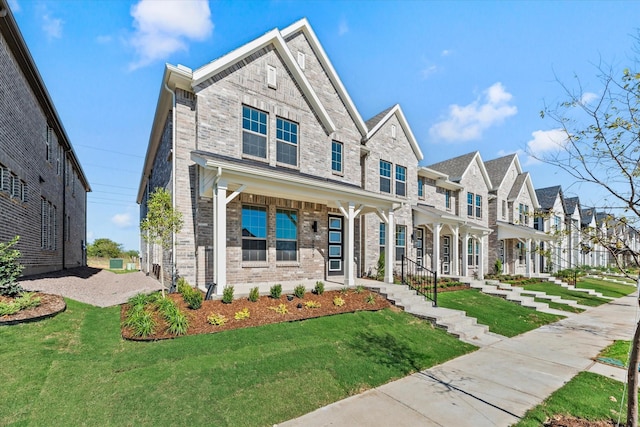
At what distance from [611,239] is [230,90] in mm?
10114

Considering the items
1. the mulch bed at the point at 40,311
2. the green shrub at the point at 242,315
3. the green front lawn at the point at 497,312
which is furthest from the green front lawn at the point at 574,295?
the mulch bed at the point at 40,311

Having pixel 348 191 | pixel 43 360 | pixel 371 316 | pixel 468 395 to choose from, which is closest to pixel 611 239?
pixel 468 395

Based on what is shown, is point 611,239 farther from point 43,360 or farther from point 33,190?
point 33,190

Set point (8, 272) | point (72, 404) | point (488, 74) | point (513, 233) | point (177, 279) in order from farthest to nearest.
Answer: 1. point (513, 233)
2. point (177, 279)
3. point (8, 272)
4. point (488, 74)
5. point (72, 404)

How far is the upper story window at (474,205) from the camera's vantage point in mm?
21844

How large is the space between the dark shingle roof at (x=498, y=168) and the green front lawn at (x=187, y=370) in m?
21.9

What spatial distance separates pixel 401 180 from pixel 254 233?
31.2ft

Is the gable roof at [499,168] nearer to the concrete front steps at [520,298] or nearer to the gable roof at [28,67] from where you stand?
the concrete front steps at [520,298]

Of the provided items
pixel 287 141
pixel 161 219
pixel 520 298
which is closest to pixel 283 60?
pixel 287 141

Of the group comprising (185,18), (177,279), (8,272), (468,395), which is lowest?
(468,395)

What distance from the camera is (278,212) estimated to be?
11172mm

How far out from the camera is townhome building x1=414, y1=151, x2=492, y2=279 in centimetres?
1714

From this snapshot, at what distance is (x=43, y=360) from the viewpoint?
185 inches

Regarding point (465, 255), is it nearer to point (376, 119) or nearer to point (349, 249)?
point (376, 119)
